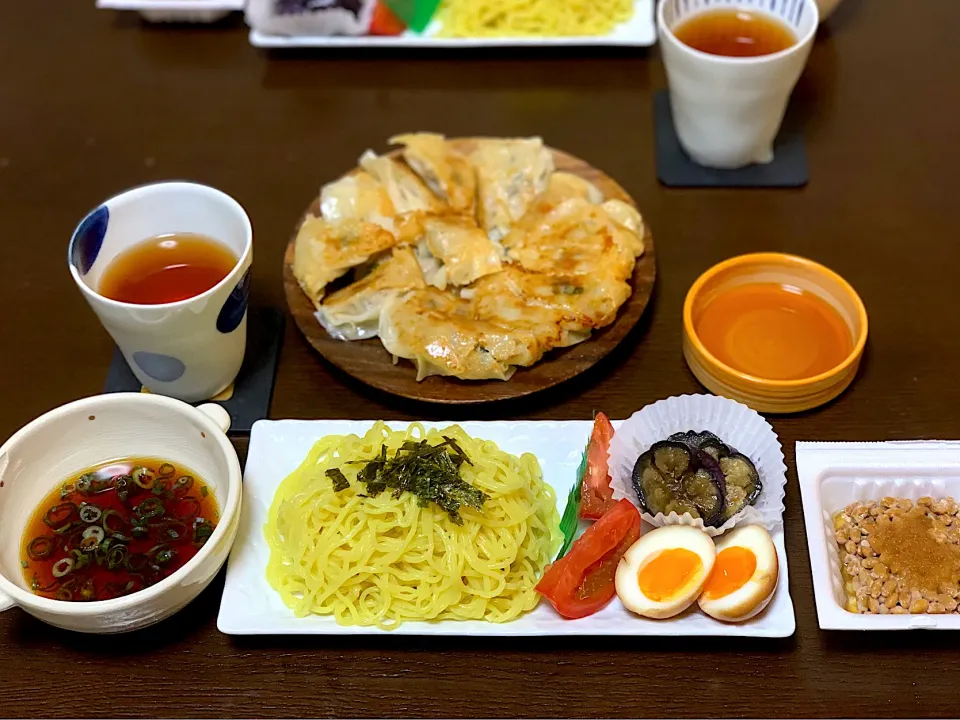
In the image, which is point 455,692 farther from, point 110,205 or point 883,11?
point 883,11

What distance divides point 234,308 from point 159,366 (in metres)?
0.20

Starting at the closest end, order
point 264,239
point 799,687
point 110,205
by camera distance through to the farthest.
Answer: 1. point 799,687
2. point 110,205
3. point 264,239

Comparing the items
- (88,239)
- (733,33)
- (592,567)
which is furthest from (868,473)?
(88,239)

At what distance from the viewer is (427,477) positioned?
1654 mm

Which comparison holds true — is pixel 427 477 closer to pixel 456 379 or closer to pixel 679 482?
pixel 456 379

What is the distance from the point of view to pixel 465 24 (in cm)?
277

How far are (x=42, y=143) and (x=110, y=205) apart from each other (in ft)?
3.14

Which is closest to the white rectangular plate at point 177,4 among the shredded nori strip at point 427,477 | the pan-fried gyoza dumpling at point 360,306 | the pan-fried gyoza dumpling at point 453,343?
the pan-fried gyoza dumpling at point 360,306

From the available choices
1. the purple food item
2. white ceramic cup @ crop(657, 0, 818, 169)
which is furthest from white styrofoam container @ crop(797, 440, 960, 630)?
the purple food item

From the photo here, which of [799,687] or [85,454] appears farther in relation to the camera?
[85,454]

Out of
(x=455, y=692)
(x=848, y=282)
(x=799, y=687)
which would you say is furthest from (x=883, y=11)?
(x=455, y=692)

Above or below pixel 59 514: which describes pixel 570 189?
above

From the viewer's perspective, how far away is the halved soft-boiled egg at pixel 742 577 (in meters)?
1.55

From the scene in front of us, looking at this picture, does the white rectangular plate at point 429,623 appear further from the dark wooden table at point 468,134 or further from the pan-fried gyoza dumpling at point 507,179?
the pan-fried gyoza dumpling at point 507,179
